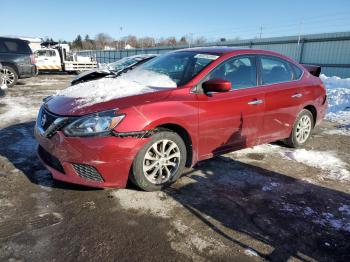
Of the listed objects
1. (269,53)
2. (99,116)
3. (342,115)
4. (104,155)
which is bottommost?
(342,115)

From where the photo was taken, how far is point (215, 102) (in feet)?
13.5

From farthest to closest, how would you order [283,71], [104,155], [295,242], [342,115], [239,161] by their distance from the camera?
1. [342,115]
2. [283,71]
3. [239,161]
4. [104,155]
5. [295,242]

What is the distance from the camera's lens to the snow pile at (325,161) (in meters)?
4.58

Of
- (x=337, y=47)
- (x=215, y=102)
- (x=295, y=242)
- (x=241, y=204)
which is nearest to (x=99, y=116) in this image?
(x=215, y=102)

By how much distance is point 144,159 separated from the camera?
3.62m

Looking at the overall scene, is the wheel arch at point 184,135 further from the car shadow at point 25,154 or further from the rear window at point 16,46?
the rear window at point 16,46

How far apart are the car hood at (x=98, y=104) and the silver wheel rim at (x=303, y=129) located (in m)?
2.81

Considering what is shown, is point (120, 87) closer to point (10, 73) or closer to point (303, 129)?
point (303, 129)

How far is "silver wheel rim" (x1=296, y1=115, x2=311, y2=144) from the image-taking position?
18.3 ft

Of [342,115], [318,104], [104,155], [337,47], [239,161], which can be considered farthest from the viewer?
[337,47]

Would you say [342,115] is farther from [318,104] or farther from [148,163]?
[148,163]

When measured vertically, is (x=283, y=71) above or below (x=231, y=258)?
above

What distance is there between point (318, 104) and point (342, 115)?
133 inches

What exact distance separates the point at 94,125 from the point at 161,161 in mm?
895
